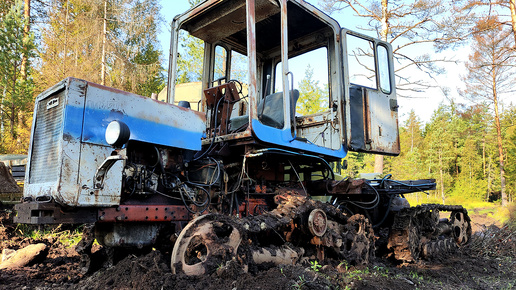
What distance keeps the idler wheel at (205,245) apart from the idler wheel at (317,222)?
115 centimetres

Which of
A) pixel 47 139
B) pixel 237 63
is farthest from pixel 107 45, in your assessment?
pixel 47 139

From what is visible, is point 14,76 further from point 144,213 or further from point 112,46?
point 144,213

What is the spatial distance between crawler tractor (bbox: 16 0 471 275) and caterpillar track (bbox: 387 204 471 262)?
0.02 m

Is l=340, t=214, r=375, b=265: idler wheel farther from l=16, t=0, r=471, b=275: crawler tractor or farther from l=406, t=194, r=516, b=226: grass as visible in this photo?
l=406, t=194, r=516, b=226: grass

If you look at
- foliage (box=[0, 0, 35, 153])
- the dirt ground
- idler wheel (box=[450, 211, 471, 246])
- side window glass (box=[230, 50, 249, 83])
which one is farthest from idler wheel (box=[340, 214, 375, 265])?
foliage (box=[0, 0, 35, 153])

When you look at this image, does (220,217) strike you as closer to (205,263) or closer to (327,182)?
(205,263)

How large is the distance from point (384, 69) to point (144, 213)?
4343 mm

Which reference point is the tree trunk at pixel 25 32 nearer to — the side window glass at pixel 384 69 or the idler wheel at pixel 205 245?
the side window glass at pixel 384 69

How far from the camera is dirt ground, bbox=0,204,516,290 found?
3141 mm

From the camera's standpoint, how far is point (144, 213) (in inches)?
140

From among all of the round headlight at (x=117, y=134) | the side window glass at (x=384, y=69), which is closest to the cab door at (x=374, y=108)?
the side window glass at (x=384, y=69)

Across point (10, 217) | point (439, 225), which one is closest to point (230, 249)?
point (439, 225)

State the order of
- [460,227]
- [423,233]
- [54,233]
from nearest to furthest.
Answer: [423,233]
[460,227]
[54,233]

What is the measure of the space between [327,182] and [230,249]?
2520 millimetres
